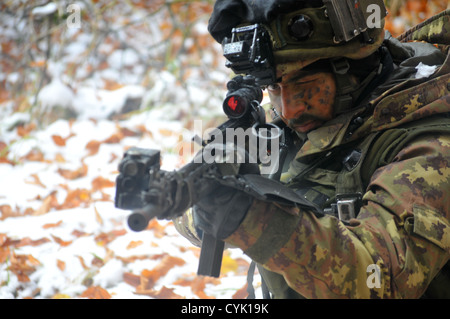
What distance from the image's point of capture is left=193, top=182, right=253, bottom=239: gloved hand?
161cm

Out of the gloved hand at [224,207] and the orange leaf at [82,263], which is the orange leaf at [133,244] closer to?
the orange leaf at [82,263]

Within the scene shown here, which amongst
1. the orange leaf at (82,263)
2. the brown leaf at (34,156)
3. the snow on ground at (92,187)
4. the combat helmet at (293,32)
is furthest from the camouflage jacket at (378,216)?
the brown leaf at (34,156)

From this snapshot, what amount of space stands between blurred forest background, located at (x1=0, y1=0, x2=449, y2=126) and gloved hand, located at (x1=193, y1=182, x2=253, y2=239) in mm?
4688

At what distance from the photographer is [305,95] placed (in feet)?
7.40

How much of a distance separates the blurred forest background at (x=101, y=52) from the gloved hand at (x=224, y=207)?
4.69 metres

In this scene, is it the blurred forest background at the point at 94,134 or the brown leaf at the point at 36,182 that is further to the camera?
the brown leaf at the point at 36,182

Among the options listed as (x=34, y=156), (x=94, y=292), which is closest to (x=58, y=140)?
(x=34, y=156)

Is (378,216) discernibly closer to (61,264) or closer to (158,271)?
(158,271)

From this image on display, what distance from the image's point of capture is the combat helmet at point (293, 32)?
209 cm

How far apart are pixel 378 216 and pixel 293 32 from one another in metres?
0.79

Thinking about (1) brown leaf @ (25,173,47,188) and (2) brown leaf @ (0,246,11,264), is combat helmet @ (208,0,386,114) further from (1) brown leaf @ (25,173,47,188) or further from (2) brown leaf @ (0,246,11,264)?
(1) brown leaf @ (25,173,47,188)

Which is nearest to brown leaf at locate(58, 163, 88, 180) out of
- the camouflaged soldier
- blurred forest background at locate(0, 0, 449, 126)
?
blurred forest background at locate(0, 0, 449, 126)

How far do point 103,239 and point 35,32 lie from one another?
370 cm

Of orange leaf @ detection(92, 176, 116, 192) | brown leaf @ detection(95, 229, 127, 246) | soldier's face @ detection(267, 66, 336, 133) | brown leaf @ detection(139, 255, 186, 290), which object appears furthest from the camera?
orange leaf @ detection(92, 176, 116, 192)
